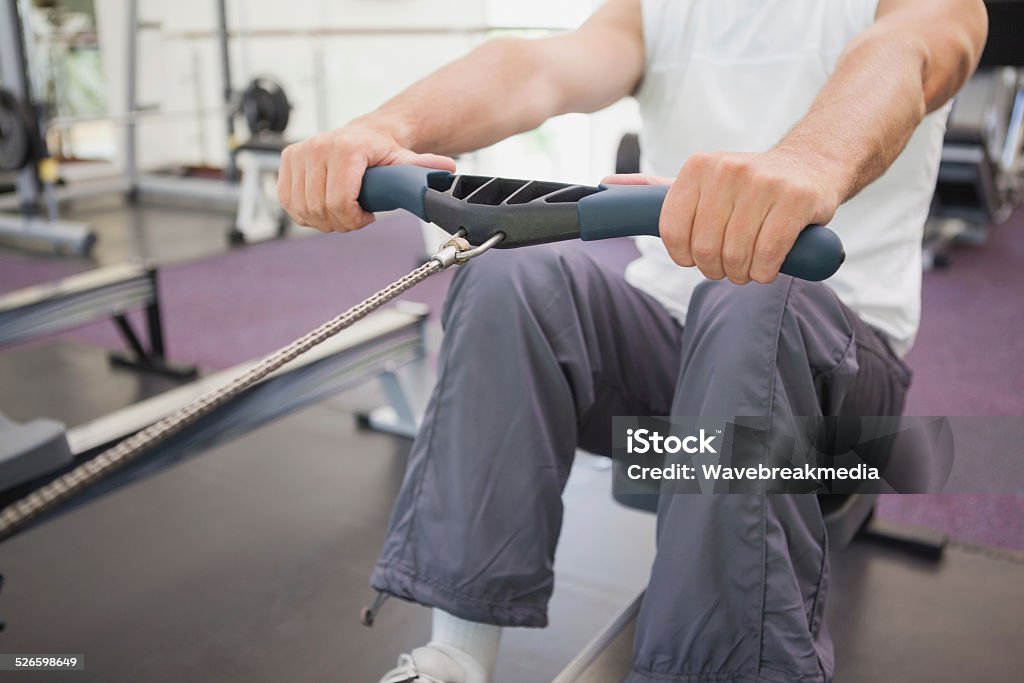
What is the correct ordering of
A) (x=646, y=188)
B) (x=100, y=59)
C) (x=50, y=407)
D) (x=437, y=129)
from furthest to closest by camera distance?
(x=100, y=59) → (x=50, y=407) → (x=437, y=129) → (x=646, y=188)

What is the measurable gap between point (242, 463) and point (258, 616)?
60 cm

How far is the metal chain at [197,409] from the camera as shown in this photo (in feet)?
1.69

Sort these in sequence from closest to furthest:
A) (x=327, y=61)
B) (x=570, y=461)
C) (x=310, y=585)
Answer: (x=570, y=461)
(x=310, y=585)
(x=327, y=61)

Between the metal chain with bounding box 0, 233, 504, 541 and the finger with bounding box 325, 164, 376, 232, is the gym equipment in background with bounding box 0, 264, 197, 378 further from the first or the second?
the metal chain with bounding box 0, 233, 504, 541

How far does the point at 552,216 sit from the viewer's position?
720 mm

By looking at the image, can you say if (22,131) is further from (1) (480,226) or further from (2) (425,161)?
(1) (480,226)

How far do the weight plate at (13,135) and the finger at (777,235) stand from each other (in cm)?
371

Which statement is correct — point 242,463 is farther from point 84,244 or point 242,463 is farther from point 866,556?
point 84,244

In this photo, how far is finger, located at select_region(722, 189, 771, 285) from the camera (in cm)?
66

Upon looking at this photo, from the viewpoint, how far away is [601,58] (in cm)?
127

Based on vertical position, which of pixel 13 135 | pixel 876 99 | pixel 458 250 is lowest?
pixel 13 135

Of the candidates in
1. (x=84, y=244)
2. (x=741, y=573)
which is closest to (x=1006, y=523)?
(x=741, y=573)

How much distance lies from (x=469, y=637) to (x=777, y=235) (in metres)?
0.52

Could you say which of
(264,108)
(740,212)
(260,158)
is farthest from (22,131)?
(740,212)
